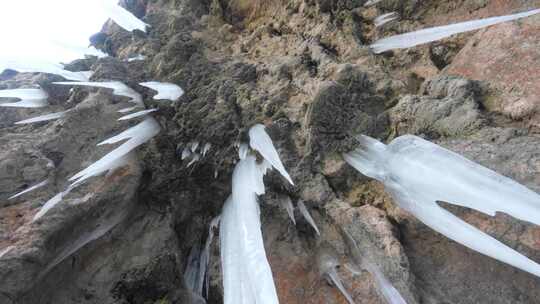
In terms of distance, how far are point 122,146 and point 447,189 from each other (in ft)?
7.34

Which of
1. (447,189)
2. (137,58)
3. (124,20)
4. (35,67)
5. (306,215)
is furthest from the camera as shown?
(124,20)

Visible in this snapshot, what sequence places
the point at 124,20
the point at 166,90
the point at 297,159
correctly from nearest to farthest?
1. the point at 297,159
2. the point at 166,90
3. the point at 124,20

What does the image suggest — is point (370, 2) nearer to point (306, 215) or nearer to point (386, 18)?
point (386, 18)

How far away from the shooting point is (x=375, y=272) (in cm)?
196

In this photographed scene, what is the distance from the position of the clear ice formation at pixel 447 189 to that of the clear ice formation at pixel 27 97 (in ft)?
9.42

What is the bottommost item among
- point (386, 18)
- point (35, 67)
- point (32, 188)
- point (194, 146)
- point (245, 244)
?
point (245, 244)

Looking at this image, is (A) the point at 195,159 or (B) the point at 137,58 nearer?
(A) the point at 195,159

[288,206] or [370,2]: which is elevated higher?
[370,2]

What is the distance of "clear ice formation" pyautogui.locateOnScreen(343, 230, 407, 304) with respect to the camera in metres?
1.86

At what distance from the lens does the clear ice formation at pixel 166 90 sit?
2871 millimetres

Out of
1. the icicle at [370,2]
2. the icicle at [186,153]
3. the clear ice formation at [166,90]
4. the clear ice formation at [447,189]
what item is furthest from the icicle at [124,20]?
the clear ice formation at [447,189]

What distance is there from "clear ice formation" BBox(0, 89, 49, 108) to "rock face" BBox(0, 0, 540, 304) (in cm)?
7

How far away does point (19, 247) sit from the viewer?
1961 millimetres

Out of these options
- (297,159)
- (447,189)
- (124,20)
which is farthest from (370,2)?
(124,20)
